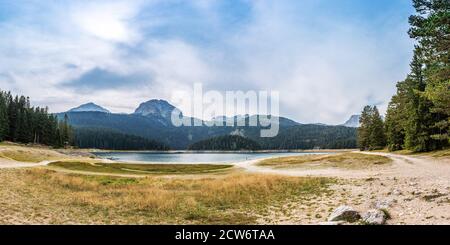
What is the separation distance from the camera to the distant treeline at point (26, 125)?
11312 cm

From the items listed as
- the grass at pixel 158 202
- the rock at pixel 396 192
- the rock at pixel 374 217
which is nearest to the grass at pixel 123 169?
the grass at pixel 158 202

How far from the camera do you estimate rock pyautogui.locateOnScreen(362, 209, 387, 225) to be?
44.0ft

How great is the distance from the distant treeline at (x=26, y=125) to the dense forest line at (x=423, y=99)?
111177mm

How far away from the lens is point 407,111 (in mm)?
64562

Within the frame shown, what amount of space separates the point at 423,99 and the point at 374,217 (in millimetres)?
52421

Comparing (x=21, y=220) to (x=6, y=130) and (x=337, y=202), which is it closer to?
(x=337, y=202)

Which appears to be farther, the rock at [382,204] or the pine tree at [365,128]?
the pine tree at [365,128]

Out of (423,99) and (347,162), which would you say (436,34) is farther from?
(423,99)

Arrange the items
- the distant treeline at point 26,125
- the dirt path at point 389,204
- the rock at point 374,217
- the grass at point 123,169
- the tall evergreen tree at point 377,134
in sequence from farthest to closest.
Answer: the distant treeline at point 26,125 → the tall evergreen tree at point 377,134 → the grass at point 123,169 → the dirt path at point 389,204 → the rock at point 374,217

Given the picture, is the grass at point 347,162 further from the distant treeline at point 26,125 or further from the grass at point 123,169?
the distant treeline at point 26,125

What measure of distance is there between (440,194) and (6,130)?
125 meters

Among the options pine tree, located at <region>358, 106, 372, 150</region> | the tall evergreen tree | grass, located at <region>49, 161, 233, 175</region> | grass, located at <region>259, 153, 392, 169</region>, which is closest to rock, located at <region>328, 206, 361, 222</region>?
grass, located at <region>259, 153, 392, 169</region>

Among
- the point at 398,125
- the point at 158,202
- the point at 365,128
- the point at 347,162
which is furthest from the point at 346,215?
the point at 365,128
